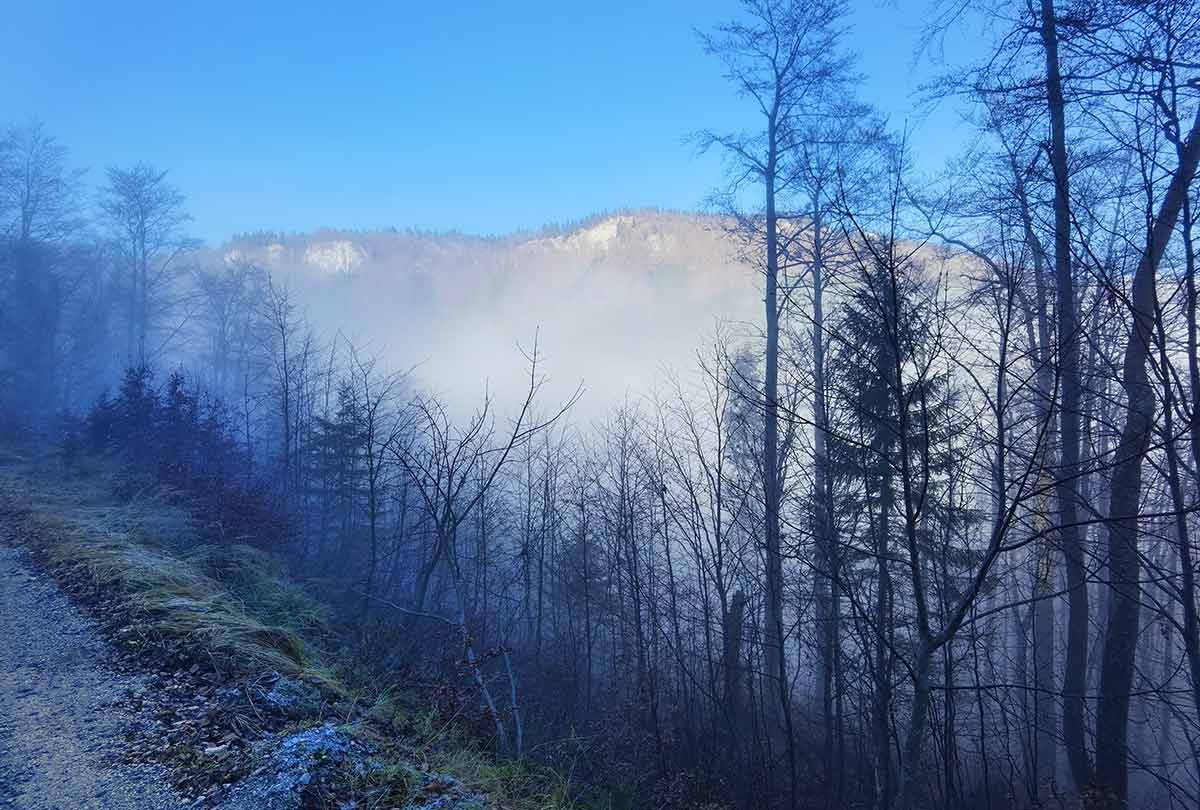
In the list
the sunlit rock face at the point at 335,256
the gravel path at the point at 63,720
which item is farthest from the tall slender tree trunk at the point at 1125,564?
the sunlit rock face at the point at 335,256

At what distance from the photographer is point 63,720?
11.2 ft

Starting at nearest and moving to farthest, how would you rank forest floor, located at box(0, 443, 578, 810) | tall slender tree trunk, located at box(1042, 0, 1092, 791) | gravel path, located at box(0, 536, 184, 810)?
gravel path, located at box(0, 536, 184, 810), forest floor, located at box(0, 443, 578, 810), tall slender tree trunk, located at box(1042, 0, 1092, 791)

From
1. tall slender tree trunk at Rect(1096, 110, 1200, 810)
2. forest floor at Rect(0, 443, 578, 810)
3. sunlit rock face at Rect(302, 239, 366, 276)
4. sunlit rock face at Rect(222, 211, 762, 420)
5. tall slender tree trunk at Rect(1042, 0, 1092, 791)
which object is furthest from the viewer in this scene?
sunlit rock face at Rect(302, 239, 366, 276)

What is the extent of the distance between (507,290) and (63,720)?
327ft

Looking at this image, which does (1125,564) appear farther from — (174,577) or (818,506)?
(174,577)

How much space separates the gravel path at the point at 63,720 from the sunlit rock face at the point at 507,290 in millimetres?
62574

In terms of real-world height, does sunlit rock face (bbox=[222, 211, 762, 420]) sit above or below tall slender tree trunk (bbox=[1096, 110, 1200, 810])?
above

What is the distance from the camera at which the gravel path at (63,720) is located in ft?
9.30

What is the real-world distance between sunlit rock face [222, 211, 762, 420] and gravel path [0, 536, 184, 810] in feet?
205

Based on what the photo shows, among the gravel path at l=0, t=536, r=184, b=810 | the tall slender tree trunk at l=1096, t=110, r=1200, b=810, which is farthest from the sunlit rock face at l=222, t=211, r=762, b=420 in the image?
the gravel path at l=0, t=536, r=184, b=810

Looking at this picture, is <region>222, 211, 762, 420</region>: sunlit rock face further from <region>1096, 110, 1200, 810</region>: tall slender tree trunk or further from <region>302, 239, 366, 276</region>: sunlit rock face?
<region>1096, 110, 1200, 810</region>: tall slender tree trunk

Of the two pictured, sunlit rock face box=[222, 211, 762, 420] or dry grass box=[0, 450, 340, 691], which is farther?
sunlit rock face box=[222, 211, 762, 420]

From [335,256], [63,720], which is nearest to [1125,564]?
[63,720]

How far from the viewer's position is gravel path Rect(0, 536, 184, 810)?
2.84 m
